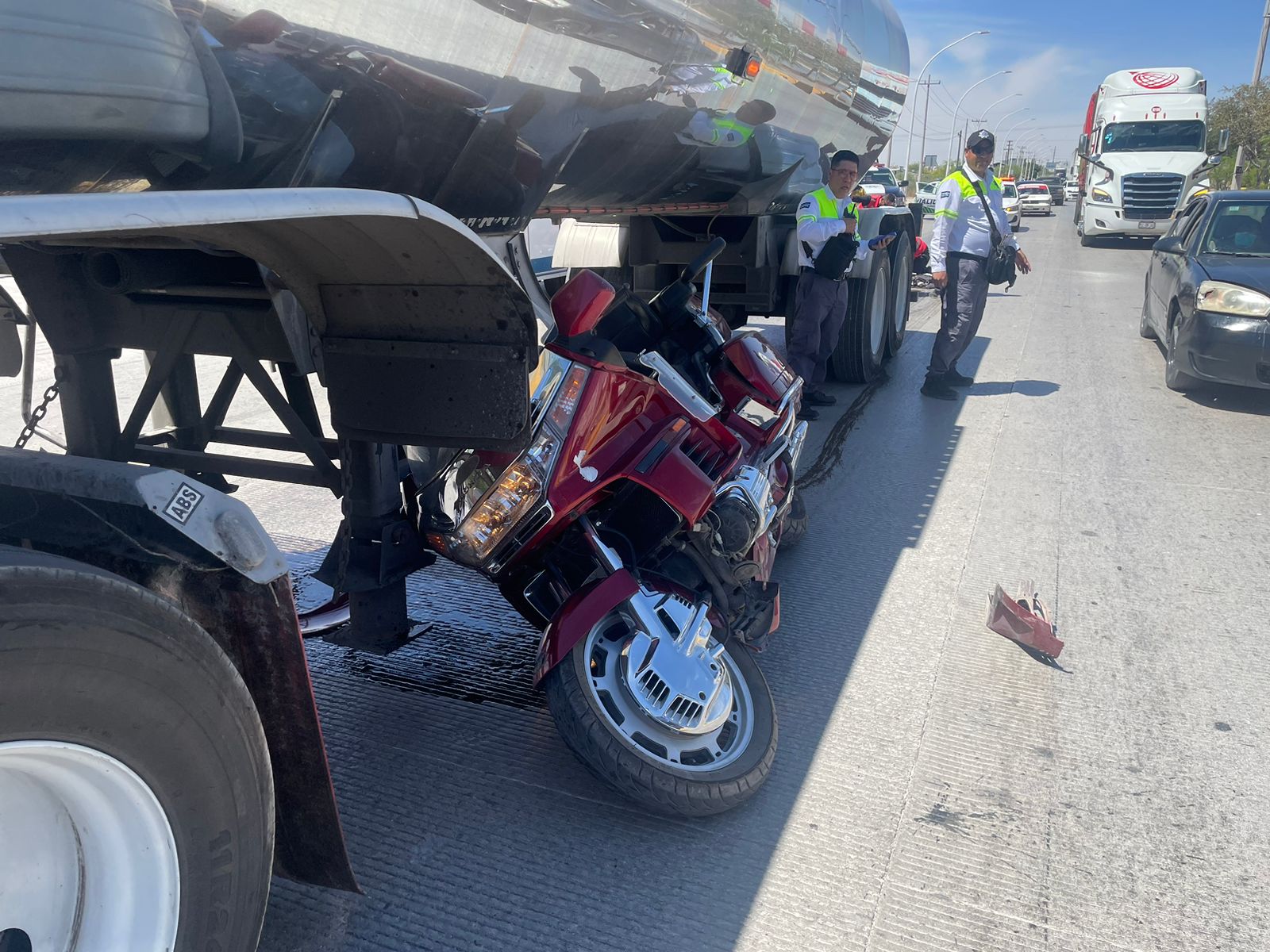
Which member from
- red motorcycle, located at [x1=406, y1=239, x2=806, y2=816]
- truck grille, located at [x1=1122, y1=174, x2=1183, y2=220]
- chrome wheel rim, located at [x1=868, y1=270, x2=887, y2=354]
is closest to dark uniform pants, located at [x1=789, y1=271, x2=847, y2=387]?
chrome wheel rim, located at [x1=868, y1=270, x2=887, y2=354]

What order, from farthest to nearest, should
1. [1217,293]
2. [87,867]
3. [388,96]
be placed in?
[1217,293] < [388,96] < [87,867]

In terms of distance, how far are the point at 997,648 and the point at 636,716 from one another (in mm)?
1738

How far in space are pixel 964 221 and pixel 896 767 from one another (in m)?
5.32

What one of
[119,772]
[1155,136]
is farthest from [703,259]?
[1155,136]

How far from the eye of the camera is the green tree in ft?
88.1

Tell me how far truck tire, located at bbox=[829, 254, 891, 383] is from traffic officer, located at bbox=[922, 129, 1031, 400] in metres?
0.53

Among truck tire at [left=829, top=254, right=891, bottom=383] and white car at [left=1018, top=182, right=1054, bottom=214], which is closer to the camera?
truck tire at [left=829, top=254, right=891, bottom=383]

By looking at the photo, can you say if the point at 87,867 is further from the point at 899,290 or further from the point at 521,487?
the point at 899,290

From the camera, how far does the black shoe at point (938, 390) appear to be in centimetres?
762

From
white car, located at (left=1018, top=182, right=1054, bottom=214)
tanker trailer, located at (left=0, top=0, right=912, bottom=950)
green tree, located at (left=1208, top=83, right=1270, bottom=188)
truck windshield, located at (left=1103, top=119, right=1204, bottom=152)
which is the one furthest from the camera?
white car, located at (left=1018, top=182, right=1054, bottom=214)

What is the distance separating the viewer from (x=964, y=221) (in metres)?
7.17

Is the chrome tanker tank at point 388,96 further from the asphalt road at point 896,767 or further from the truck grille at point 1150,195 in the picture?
the truck grille at point 1150,195

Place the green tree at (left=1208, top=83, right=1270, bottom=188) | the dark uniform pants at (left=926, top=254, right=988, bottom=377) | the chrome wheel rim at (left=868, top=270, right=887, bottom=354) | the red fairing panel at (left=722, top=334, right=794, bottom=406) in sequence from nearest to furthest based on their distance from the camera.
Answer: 1. the red fairing panel at (left=722, top=334, right=794, bottom=406)
2. the dark uniform pants at (left=926, top=254, right=988, bottom=377)
3. the chrome wheel rim at (left=868, top=270, right=887, bottom=354)
4. the green tree at (left=1208, top=83, right=1270, bottom=188)

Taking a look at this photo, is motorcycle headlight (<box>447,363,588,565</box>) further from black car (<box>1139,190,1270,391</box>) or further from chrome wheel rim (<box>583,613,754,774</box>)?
black car (<box>1139,190,1270,391</box>)
